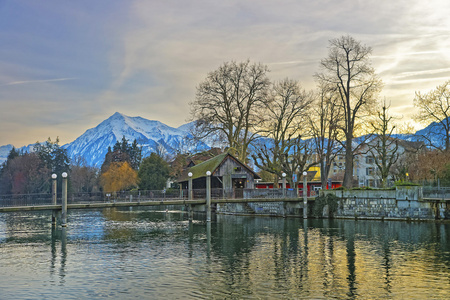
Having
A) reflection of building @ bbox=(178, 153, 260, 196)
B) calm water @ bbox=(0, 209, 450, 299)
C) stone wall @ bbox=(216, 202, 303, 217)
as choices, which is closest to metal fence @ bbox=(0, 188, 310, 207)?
stone wall @ bbox=(216, 202, 303, 217)

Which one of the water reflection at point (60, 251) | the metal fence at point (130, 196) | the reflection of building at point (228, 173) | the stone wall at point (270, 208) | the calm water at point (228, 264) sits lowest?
the calm water at point (228, 264)

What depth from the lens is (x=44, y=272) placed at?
19.2 m

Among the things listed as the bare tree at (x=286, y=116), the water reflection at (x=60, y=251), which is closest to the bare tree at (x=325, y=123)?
the bare tree at (x=286, y=116)

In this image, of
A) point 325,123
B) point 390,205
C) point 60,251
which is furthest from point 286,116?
point 60,251

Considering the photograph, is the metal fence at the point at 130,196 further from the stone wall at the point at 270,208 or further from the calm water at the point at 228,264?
the calm water at the point at 228,264

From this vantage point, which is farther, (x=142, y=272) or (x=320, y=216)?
(x=320, y=216)

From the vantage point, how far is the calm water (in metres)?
15.8

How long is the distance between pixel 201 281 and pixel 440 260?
39.0 feet

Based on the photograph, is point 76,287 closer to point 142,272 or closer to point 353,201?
point 142,272

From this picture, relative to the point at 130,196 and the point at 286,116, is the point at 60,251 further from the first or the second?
the point at 286,116

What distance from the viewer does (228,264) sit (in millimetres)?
20641

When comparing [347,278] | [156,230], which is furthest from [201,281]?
[156,230]

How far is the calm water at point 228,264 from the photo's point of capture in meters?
15.8

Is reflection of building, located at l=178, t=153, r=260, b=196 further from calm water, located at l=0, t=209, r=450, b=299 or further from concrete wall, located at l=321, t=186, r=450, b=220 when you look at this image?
calm water, located at l=0, t=209, r=450, b=299
